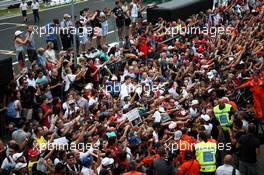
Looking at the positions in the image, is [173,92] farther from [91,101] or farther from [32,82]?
[32,82]

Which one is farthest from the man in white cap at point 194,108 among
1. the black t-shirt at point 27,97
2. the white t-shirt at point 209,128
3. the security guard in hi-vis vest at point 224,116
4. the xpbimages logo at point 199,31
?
the xpbimages logo at point 199,31

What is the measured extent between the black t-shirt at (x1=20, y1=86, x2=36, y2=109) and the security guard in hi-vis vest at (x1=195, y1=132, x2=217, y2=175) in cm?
438

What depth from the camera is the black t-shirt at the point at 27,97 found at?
1214 centimetres

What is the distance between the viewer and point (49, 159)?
30.0 feet

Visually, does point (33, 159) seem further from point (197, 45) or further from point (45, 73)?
point (197, 45)

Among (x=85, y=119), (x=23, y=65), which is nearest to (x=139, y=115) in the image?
(x=85, y=119)

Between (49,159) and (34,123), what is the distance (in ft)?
5.90

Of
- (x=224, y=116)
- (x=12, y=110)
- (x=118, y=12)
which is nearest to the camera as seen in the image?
(x=224, y=116)

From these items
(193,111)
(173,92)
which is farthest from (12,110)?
(193,111)

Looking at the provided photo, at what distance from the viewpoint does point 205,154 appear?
31.8 ft

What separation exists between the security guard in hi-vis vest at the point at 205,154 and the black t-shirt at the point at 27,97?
173 inches

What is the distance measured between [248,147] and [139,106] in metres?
3.10

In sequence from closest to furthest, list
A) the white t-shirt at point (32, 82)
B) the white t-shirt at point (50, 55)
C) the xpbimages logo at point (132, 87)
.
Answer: the white t-shirt at point (32, 82) < the xpbimages logo at point (132, 87) < the white t-shirt at point (50, 55)

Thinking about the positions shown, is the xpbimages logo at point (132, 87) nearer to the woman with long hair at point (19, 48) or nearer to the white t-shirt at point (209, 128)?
the white t-shirt at point (209, 128)
